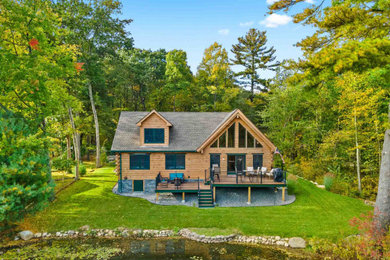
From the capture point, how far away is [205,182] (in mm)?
17438

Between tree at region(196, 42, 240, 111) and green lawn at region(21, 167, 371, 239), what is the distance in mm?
18427

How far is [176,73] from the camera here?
31844 millimetres

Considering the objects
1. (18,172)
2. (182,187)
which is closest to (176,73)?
(182,187)

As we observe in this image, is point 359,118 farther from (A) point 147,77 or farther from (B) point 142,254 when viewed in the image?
(A) point 147,77

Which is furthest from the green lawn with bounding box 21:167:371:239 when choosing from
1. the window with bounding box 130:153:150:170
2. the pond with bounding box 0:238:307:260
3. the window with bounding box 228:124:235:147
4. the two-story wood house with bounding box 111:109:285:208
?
the window with bounding box 228:124:235:147

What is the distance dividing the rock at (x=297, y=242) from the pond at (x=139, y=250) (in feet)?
1.47

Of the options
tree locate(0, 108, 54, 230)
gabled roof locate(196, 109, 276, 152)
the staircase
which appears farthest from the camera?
gabled roof locate(196, 109, 276, 152)

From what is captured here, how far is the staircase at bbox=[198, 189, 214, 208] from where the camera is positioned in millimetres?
15242

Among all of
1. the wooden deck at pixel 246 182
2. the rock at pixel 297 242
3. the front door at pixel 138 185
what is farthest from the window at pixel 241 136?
the front door at pixel 138 185

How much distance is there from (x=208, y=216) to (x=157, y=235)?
3.20m

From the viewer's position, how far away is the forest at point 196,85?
935cm

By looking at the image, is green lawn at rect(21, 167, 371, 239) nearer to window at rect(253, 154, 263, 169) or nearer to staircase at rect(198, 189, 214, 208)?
staircase at rect(198, 189, 214, 208)

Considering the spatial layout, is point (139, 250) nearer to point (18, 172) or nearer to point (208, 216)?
point (208, 216)

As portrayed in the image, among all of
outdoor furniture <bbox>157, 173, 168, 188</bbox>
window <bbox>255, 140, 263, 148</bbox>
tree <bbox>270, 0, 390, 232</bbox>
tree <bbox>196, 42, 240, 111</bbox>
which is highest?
tree <bbox>196, 42, 240, 111</bbox>
